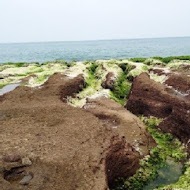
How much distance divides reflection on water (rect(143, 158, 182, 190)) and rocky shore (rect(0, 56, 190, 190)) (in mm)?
72

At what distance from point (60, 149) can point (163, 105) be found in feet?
59.3

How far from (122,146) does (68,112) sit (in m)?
6.84

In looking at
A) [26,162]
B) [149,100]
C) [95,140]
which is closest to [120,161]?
[95,140]

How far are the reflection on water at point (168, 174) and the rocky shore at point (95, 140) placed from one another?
72 mm

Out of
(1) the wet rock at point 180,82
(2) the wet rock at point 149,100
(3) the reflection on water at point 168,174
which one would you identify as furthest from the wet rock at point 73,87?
(3) the reflection on water at point 168,174

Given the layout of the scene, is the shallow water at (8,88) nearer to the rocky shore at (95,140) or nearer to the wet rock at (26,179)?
the rocky shore at (95,140)

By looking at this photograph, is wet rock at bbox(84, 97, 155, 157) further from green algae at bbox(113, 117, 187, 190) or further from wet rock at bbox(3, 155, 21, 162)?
wet rock at bbox(3, 155, 21, 162)

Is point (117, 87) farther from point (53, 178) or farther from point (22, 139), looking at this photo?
point (53, 178)

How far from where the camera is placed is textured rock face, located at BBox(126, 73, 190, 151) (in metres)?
28.8

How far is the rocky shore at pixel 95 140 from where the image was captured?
1622 cm

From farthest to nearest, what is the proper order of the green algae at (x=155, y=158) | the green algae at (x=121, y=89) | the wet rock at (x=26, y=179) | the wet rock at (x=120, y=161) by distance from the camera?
the green algae at (x=121, y=89)
the green algae at (x=155, y=158)
the wet rock at (x=120, y=161)
the wet rock at (x=26, y=179)

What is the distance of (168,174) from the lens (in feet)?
73.0

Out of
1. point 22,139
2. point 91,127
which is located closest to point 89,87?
point 91,127

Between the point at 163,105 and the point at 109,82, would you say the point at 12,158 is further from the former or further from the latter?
the point at 109,82
